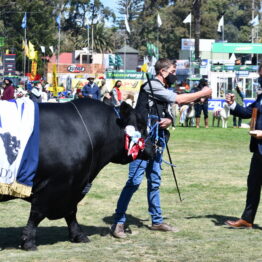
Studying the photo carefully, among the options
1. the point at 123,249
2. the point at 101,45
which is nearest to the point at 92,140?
the point at 123,249

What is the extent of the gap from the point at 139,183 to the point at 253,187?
151cm

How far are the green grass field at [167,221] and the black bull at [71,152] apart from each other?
1.20ft

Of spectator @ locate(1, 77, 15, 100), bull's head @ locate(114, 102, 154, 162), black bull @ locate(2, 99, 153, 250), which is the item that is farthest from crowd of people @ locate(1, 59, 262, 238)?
spectator @ locate(1, 77, 15, 100)

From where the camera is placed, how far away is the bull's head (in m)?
7.12

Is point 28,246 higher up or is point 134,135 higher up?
point 134,135

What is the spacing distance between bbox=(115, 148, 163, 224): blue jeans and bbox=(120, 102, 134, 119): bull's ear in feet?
2.23

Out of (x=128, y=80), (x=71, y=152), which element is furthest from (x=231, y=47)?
(x=71, y=152)

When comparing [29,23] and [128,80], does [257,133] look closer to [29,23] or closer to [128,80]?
[128,80]

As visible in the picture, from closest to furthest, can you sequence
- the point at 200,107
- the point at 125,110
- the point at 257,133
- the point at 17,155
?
the point at 17,155 → the point at 125,110 → the point at 257,133 → the point at 200,107

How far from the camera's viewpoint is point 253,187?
7992mm

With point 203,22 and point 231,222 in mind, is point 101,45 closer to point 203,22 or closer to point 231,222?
point 203,22

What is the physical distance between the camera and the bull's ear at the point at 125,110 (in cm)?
704

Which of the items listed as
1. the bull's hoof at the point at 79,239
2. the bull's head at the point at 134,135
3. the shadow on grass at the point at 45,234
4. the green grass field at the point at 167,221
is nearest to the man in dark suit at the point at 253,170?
the green grass field at the point at 167,221

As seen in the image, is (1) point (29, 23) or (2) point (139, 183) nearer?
(2) point (139, 183)
